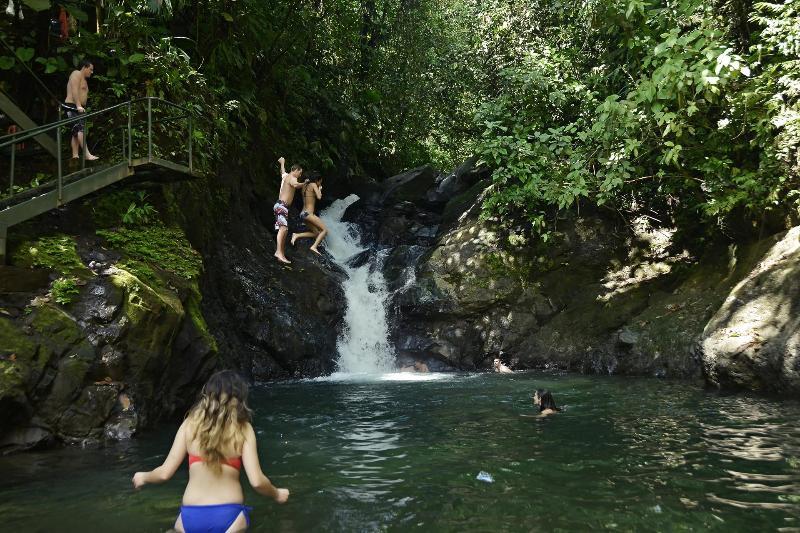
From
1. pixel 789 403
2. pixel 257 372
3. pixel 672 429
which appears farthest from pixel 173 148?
pixel 789 403

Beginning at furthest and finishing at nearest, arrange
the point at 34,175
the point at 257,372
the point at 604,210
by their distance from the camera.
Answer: the point at 604,210
the point at 257,372
the point at 34,175

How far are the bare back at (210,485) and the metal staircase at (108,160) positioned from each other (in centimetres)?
564

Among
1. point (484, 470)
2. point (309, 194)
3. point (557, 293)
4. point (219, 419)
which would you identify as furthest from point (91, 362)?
point (557, 293)

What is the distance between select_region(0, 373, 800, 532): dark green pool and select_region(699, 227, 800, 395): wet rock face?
1.85 feet

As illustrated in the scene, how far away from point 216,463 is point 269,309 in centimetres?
1136

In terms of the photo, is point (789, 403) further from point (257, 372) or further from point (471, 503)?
point (257, 372)

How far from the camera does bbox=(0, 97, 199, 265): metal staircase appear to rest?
8.04 meters

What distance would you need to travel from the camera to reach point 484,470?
6.09m

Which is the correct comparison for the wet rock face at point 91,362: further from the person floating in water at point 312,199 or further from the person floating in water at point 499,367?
the person floating in water at point 499,367

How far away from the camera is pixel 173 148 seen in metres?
11.2

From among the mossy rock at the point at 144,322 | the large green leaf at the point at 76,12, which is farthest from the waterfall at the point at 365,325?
the large green leaf at the point at 76,12

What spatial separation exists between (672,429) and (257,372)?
9.18 meters

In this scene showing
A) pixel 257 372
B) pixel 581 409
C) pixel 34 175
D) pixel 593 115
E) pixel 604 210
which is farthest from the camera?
pixel 604 210

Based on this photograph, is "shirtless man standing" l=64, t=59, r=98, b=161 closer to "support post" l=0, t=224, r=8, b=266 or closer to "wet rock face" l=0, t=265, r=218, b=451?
"support post" l=0, t=224, r=8, b=266
